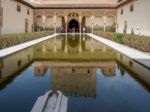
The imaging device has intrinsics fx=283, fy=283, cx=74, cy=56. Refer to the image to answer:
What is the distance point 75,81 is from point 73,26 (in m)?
39.9

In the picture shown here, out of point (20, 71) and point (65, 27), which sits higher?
point (65, 27)

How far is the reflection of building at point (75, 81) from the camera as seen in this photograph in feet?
21.0

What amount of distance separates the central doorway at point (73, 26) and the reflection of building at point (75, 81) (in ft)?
121

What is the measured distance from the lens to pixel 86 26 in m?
45.4

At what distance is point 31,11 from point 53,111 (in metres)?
37.6

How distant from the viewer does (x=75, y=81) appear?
7684mm

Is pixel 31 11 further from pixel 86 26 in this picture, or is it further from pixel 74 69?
pixel 74 69

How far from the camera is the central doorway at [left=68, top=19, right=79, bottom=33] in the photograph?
4647 centimetres

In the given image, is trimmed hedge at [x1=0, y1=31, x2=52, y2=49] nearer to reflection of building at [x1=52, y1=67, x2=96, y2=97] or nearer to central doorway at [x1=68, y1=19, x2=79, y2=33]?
reflection of building at [x1=52, y1=67, x2=96, y2=97]

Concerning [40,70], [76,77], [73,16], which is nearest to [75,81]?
[76,77]

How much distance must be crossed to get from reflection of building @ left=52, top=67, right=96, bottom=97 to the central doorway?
36805mm

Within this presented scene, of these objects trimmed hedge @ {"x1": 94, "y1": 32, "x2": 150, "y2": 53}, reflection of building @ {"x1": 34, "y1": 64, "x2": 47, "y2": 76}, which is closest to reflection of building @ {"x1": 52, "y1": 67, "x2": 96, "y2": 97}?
reflection of building @ {"x1": 34, "y1": 64, "x2": 47, "y2": 76}

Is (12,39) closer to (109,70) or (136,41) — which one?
(136,41)

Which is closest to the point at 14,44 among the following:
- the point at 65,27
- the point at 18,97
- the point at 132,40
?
the point at 132,40
